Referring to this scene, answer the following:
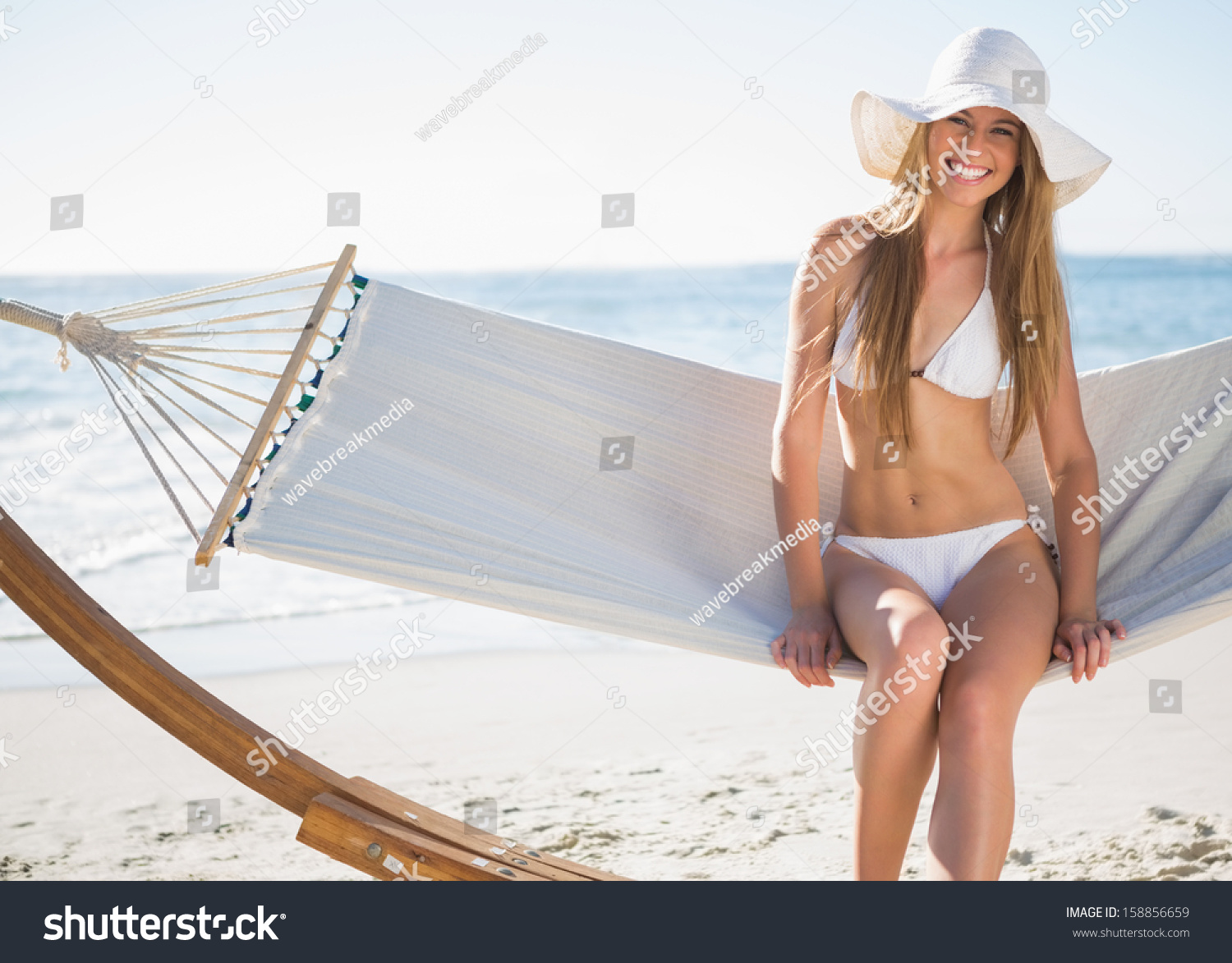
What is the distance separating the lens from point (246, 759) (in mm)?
1494

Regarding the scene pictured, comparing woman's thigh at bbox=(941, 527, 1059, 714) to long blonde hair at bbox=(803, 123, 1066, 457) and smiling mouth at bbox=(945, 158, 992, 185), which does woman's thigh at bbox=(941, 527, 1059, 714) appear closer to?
long blonde hair at bbox=(803, 123, 1066, 457)

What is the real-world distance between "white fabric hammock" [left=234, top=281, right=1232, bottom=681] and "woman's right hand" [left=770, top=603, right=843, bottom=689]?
0.02m

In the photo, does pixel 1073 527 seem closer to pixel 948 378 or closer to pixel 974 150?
pixel 948 378

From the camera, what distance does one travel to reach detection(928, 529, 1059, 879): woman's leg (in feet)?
4.05

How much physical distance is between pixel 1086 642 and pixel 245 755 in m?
1.11

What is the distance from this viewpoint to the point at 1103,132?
444 inches

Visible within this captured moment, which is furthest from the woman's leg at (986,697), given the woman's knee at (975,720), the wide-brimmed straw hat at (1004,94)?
the wide-brimmed straw hat at (1004,94)

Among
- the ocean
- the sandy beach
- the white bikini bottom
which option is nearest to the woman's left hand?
the white bikini bottom

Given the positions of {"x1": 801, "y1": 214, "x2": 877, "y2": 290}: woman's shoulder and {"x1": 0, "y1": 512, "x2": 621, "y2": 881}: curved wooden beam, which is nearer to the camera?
{"x1": 0, "y1": 512, "x2": 621, "y2": 881}: curved wooden beam

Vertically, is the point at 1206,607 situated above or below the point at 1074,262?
below

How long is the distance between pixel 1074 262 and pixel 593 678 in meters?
11.4
